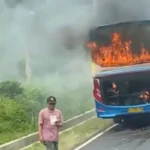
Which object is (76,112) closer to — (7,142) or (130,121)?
(130,121)

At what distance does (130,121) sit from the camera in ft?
54.0

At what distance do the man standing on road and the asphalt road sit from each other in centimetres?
263

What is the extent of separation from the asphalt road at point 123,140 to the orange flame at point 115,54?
1.80 m

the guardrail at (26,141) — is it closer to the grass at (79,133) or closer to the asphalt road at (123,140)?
the grass at (79,133)

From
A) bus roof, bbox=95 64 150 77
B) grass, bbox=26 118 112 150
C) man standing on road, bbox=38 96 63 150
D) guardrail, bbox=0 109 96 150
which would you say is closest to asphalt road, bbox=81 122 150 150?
grass, bbox=26 118 112 150

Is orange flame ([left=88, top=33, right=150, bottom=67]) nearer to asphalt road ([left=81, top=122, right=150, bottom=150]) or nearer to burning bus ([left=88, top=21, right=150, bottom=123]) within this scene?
burning bus ([left=88, top=21, right=150, bottom=123])

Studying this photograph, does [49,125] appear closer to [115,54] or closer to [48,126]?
[48,126]

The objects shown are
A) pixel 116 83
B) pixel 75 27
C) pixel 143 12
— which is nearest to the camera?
pixel 116 83

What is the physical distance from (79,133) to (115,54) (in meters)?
2.41

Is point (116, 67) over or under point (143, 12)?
under

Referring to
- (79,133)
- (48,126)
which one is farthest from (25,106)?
(48,126)

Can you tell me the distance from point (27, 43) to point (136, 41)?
5923 millimetres

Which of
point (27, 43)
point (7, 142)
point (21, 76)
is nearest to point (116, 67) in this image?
point (7, 142)

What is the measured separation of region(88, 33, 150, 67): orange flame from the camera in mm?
14570
